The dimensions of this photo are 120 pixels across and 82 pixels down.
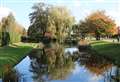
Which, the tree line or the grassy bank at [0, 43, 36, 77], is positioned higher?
the tree line

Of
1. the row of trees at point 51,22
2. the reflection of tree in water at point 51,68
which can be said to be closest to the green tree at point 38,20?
the row of trees at point 51,22

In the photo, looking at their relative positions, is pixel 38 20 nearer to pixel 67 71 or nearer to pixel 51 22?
pixel 51 22

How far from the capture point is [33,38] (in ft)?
284

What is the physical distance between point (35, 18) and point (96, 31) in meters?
14.9

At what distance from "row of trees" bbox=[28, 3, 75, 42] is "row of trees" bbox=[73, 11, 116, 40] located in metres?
6.69

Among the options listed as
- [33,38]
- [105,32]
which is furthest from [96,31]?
[33,38]

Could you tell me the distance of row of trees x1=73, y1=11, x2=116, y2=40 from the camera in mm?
79375

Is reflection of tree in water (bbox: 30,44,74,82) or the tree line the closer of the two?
reflection of tree in water (bbox: 30,44,74,82)

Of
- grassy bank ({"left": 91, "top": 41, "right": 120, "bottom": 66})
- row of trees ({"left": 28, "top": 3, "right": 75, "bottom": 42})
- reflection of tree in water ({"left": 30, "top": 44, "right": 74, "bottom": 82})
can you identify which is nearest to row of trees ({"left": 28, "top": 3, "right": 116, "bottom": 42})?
row of trees ({"left": 28, "top": 3, "right": 75, "bottom": 42})

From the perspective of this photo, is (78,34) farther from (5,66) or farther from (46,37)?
(5,66)

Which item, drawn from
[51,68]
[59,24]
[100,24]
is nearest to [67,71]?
[51,68]

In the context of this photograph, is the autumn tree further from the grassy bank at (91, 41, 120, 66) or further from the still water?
the still water

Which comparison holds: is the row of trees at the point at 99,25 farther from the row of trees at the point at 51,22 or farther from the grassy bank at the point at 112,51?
the grassy bank at the point at 112,51

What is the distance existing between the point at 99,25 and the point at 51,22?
38.5 feet
